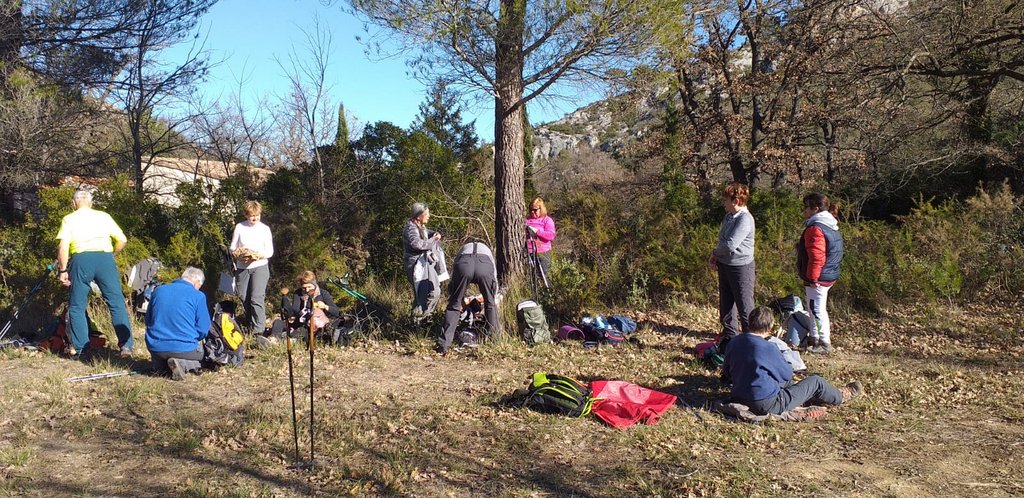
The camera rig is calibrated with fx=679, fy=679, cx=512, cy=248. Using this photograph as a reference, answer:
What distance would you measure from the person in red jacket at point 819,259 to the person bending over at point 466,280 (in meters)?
2.98

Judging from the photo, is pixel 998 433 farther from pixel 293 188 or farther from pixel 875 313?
pixel 293 188

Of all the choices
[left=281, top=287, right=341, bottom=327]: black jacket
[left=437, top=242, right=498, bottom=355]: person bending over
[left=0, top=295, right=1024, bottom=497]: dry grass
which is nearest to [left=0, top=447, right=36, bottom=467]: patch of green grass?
[left=0, top=295, right=1024, bottom=497]: dry grass

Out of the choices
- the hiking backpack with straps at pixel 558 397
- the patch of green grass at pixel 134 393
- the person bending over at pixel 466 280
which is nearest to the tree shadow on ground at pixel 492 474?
the hiking backpack with straps at pixel 558 397

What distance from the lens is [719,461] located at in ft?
13.2

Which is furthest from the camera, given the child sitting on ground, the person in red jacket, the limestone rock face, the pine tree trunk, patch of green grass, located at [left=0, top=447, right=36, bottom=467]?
the limestone rock face

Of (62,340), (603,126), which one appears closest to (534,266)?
(62,340)

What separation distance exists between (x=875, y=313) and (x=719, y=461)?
16.5 feet

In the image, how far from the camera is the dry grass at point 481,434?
3746 millimetres

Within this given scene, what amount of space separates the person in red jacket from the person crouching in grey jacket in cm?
362

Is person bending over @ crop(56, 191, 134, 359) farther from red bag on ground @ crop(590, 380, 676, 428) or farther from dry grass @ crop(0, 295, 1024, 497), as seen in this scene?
red bag on ground @ crop(590, 380, 676, 428)

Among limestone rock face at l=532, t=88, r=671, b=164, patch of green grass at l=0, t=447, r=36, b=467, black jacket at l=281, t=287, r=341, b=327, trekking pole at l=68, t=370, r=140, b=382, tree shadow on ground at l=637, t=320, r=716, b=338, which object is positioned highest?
limestone rock face at l=532, t=88, r=671, b=164

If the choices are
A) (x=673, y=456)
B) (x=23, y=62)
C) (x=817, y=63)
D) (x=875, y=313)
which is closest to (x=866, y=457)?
(x=673, y=456)

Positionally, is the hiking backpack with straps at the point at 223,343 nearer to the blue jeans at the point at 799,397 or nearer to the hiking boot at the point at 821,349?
the blue jeans at the point at 799,397

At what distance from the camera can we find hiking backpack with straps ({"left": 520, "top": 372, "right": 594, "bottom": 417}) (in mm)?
4766
